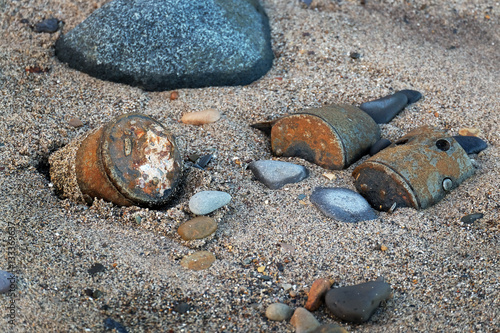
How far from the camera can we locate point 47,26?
4055 millimetres

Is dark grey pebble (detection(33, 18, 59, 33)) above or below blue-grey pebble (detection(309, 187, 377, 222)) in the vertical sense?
below

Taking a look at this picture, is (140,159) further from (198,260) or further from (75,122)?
(75,122)

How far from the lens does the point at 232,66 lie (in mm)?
3691

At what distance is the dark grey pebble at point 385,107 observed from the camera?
345 cm

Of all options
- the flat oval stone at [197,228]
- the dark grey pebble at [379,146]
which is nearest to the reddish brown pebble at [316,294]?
the flat oval stone at [197,228]

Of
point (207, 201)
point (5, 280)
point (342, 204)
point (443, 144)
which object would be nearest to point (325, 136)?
point (342, 204)

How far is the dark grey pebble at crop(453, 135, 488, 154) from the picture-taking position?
3.20 meters

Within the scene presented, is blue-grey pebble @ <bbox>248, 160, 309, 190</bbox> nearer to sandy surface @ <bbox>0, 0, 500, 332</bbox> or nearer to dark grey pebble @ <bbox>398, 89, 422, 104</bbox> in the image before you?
sandy surface @ <bbox>0, 0, 500, 332</bbox>

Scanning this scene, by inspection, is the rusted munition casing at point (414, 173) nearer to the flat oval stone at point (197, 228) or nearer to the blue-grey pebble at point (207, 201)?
the blue-grey pebble at point (207, 201)

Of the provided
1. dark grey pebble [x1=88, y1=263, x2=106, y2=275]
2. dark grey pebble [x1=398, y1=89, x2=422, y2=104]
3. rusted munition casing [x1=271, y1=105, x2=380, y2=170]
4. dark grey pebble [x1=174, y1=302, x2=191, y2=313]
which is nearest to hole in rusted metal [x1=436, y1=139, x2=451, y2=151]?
rusted munition casing [x1=271, y1=105, x2=380, y2=170]

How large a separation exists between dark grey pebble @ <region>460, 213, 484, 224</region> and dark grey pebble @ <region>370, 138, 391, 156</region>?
0.67 meters

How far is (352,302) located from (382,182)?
0.89 m

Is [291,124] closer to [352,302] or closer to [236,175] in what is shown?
[236,175]

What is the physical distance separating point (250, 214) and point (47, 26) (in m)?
2.58
